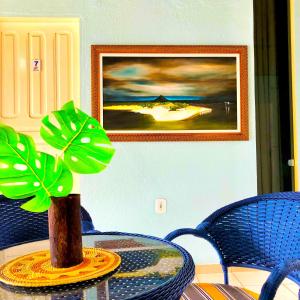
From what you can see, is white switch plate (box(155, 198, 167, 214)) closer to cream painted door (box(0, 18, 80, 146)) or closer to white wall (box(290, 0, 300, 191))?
cream painted door (box(0, 18, 80, 146))

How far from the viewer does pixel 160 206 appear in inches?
110

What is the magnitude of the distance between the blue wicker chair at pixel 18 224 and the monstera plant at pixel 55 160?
2.28 ft

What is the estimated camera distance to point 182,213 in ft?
9.25

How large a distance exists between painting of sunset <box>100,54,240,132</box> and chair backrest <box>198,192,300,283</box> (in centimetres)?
131

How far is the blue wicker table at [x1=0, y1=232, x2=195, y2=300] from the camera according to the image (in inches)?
33.2

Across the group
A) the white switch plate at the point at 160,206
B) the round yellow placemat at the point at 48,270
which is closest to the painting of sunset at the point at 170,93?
the white switch plate at the point at 160,206

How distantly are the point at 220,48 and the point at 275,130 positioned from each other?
99cm

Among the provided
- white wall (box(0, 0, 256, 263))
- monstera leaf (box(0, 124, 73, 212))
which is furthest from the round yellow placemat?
white wall (box(0, 0, 256, 263))

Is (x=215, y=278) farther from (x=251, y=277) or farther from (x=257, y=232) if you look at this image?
(x=257, y=232)

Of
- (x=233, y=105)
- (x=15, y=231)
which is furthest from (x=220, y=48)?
(x=15, y=231)

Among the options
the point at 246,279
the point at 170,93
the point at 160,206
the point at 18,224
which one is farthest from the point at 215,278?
the point at 18,224

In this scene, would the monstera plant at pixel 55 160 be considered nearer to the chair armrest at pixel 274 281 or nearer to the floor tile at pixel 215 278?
the chair armrest at pixel 274 281

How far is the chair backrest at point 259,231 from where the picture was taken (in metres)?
1.39

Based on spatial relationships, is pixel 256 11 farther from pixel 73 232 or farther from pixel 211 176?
pixel 73 232
